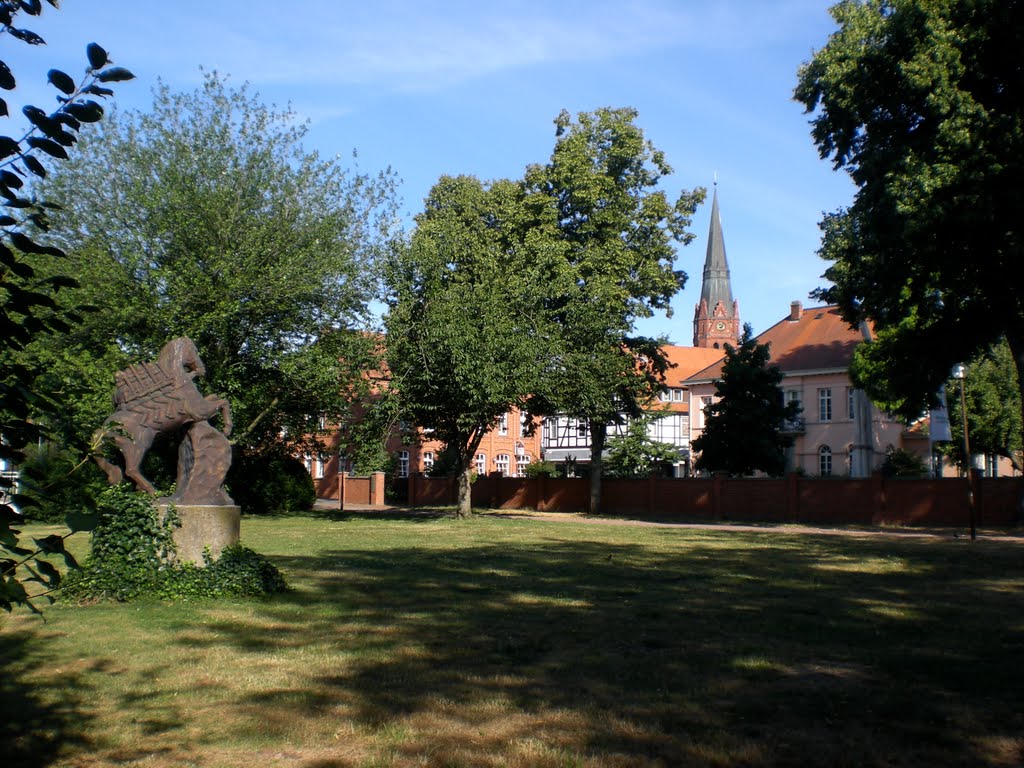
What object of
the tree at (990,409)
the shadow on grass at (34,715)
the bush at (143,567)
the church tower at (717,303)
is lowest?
the shadow on grass at (34,715)

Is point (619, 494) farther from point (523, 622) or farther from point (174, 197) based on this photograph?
point (523, 622)

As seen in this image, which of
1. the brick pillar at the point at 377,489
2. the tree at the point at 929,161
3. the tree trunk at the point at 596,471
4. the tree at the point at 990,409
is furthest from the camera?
the brick pillar at the point at 377,489

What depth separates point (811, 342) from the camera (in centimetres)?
6319

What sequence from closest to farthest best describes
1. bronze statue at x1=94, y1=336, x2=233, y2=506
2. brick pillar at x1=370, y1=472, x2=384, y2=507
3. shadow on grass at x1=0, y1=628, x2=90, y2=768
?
shadow on grass at x1=0, y1=628, x2=90, y2=768 → bronze statue at x1=94, y1=336, x2=233, y2=506 → brick pillar at x1=370, y1=472, x2=384, y2=507

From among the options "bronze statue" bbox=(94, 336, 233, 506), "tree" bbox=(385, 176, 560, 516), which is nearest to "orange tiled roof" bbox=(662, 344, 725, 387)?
"tree" bbox=(385, 176, 560, 516)

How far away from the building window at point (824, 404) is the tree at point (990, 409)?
10.3 metres

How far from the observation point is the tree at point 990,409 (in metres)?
49.3

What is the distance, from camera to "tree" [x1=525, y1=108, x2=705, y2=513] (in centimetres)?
3816

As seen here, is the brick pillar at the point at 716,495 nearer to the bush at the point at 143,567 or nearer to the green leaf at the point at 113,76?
the bush at the point at 143,567

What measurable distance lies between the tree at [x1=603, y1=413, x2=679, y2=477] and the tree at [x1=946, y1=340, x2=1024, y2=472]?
579 inches

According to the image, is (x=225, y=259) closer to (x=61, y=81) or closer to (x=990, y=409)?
(x=61, y=81)

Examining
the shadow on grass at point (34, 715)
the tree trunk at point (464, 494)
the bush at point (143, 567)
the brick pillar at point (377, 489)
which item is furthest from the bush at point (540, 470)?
the shadow on grass at point (34, 715)

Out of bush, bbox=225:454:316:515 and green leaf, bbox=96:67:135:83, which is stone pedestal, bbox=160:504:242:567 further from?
bush, bbox=225:454:316:515

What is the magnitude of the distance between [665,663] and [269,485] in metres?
33.9
